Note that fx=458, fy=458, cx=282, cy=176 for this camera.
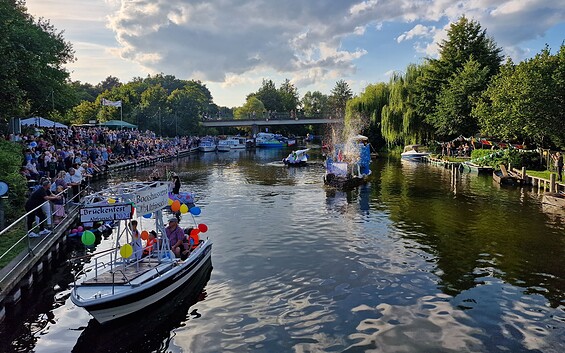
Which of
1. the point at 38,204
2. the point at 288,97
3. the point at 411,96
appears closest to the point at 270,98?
the point at 288,97

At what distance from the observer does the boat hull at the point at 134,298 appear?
35.8 feet

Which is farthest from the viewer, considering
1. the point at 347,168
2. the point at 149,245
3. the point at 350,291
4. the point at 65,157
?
the point at 347,168

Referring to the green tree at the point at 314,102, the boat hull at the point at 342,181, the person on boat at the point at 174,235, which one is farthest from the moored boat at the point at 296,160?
the green tree at the point at 314,102

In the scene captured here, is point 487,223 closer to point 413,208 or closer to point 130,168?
point 413,208

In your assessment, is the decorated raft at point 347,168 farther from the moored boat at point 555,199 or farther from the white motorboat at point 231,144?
the white motorboat at point 231,144

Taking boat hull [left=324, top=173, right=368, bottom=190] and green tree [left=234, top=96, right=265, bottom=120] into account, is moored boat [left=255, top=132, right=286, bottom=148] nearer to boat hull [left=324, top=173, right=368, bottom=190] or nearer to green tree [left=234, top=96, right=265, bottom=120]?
green tree [left=234, top=96, right=265, bottom=120]

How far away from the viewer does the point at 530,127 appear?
37125 millimetres

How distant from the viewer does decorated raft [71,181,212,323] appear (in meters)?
11.2

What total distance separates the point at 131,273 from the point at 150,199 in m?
2.07

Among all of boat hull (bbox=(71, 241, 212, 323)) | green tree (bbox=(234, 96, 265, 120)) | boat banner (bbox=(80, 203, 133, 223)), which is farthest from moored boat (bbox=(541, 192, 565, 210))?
green tree (bbox=(234, 96, 265, 120))

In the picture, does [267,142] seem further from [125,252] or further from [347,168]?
[125,252]

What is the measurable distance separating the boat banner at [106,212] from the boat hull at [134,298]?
5.73 feet

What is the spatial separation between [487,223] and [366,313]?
42.3 ft

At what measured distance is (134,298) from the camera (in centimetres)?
1153
